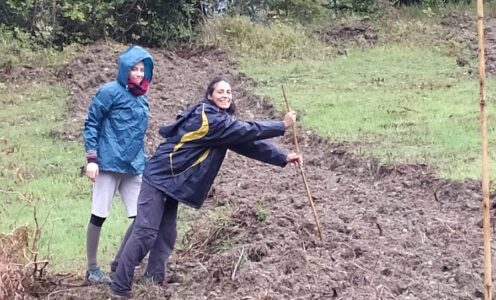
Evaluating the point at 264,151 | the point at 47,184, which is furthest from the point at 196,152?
the point at 47,184

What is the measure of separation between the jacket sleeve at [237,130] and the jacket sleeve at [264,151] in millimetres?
131

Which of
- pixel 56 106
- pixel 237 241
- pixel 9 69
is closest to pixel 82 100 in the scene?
pixel 56 106

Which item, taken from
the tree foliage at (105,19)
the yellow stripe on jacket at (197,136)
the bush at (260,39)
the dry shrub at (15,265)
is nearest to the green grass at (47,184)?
the dry shrub at (15,265)

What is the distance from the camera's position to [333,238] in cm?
679

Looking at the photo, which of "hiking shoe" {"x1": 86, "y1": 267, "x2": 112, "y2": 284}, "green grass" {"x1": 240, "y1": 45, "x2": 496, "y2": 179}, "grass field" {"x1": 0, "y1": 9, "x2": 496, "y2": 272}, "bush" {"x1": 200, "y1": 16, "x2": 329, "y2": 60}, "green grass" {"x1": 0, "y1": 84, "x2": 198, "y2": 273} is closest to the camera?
"hiking shoe" {"x1": 86, "y1": 267, "x2": 112, "y2": 284}

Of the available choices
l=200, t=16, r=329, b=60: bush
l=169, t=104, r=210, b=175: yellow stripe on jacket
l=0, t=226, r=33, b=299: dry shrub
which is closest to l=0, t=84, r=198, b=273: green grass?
l=0, t=226, r=33, b=299: dry shrub

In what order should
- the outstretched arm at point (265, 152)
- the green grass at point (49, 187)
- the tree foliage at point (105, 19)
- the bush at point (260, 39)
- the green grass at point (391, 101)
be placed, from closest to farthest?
the outstretched arm at point (265, 152) → the green grass at point (49, 187) → the green grass at point (391, 101) → the bush at point (260, 39) → the tree foliage at point (105, 19)

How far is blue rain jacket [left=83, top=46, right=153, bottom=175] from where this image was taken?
20.7 ft

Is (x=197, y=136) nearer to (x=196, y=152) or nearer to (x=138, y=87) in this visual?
(x=196, y=152)

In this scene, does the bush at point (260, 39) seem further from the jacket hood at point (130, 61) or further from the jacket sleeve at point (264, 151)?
the jacket sleeve at point (264, 151)

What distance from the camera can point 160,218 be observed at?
6156 millimetres

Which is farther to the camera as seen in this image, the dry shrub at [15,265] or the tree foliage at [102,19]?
the tree foliage at [102,19]

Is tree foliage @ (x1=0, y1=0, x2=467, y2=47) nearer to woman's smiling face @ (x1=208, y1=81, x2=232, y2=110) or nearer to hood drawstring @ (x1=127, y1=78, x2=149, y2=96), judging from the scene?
hood drawstring @ (x1=127, y1=78, x2=149, y2=96)

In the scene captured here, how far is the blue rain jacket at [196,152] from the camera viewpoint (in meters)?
5.93
